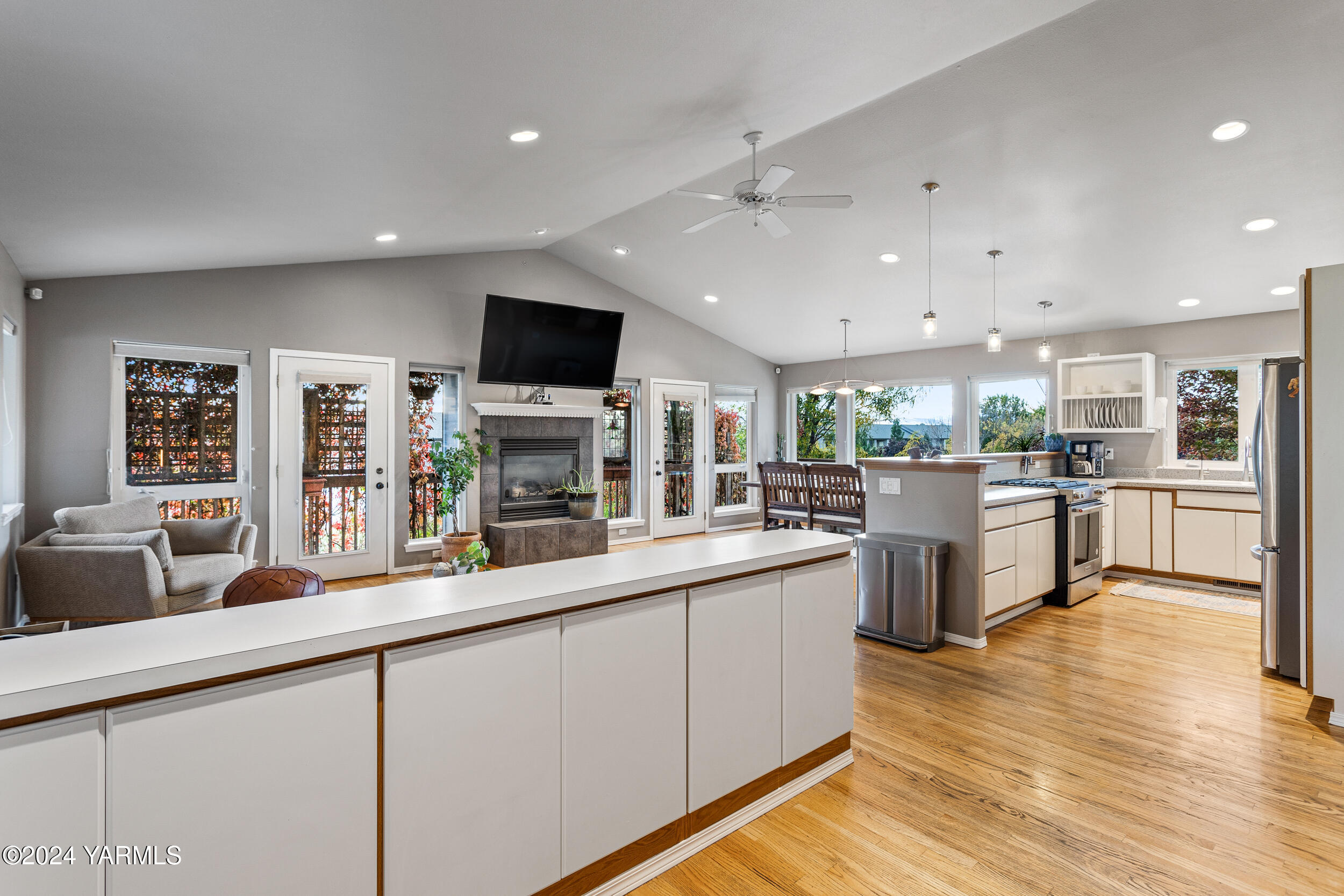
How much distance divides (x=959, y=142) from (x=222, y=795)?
14.3 ft

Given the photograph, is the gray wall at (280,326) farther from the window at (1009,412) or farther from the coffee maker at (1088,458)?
the coffee maker at (1088,458)

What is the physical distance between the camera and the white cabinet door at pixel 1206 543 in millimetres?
4867

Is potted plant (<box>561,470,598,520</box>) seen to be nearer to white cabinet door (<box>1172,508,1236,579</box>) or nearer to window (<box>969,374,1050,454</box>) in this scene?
window (<box>969,374,1050,454</box>)

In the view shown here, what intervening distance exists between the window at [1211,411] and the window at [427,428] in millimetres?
6644

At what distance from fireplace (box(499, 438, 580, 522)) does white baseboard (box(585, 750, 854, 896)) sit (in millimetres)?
4673

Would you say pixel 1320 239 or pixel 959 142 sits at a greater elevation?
pixel 959 142

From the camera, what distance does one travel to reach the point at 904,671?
328cm

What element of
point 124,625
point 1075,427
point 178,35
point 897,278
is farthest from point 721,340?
point 124,625

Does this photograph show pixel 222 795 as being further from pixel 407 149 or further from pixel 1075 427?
pixel 1075 427

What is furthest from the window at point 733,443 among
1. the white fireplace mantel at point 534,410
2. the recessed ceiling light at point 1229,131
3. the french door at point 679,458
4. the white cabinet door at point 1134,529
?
the recessed ceiling light at point 1229,131

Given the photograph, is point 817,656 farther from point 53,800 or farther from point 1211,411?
point 1211,411

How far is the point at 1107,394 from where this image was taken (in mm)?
5973

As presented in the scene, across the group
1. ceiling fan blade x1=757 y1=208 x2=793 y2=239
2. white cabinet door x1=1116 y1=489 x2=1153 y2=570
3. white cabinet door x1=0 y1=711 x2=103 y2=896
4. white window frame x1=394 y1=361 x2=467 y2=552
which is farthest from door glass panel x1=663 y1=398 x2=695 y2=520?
white cabinet door x1=0 y1=711 x2=103 y2=896

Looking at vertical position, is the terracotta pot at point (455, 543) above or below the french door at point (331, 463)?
below
